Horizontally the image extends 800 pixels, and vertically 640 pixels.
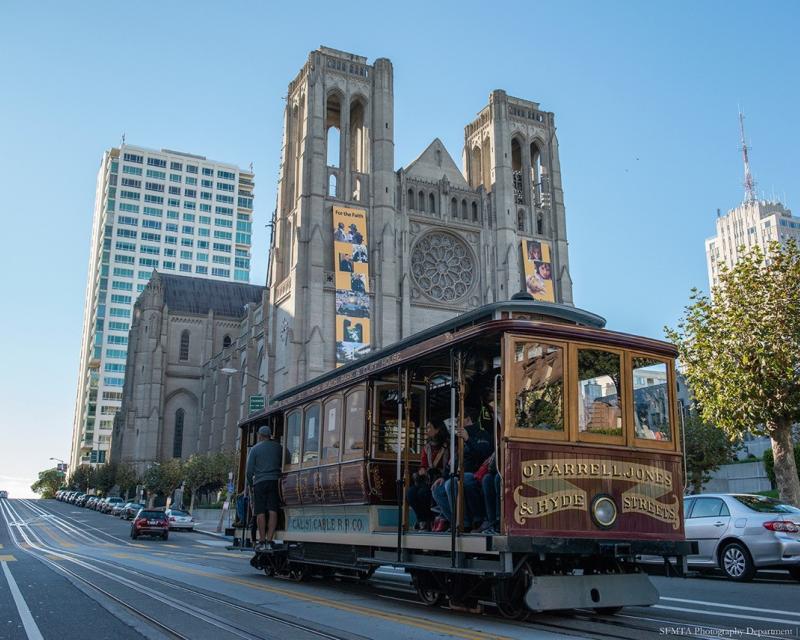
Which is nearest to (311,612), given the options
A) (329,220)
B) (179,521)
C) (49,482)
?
(179,521)

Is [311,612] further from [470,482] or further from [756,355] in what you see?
[756,355]

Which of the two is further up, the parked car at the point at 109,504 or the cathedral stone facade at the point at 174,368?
the cathedral stone facade at the point at 174,368

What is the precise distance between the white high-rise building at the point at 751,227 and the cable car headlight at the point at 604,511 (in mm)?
130188

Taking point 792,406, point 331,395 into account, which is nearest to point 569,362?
point 331,395

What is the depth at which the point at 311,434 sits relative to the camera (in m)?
12.4

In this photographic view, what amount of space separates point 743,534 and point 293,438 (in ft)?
25.0

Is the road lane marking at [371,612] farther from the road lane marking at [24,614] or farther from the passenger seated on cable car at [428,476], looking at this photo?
the road lane marking at [24,614]

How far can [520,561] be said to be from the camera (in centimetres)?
776

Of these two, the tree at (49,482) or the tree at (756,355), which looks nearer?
the tree at (756,355)

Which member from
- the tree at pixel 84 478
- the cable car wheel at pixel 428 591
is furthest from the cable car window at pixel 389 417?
the tree at pixel 84 478

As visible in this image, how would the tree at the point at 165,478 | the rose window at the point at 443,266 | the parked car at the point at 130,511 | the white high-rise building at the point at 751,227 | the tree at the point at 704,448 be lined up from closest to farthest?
the tree at the point at 704,448
the parked car at the point at 130,511
the rose window at the point at 443,266
the tree at the point at 165,478
the white high-rise building at the point at 751,227

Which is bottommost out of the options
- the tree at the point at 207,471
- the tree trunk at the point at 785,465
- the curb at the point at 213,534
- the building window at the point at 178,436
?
the curb at the point at 213,534

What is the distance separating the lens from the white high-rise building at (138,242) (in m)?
128

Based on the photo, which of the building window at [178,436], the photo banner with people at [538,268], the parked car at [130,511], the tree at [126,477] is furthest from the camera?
the building window at [178,436]
